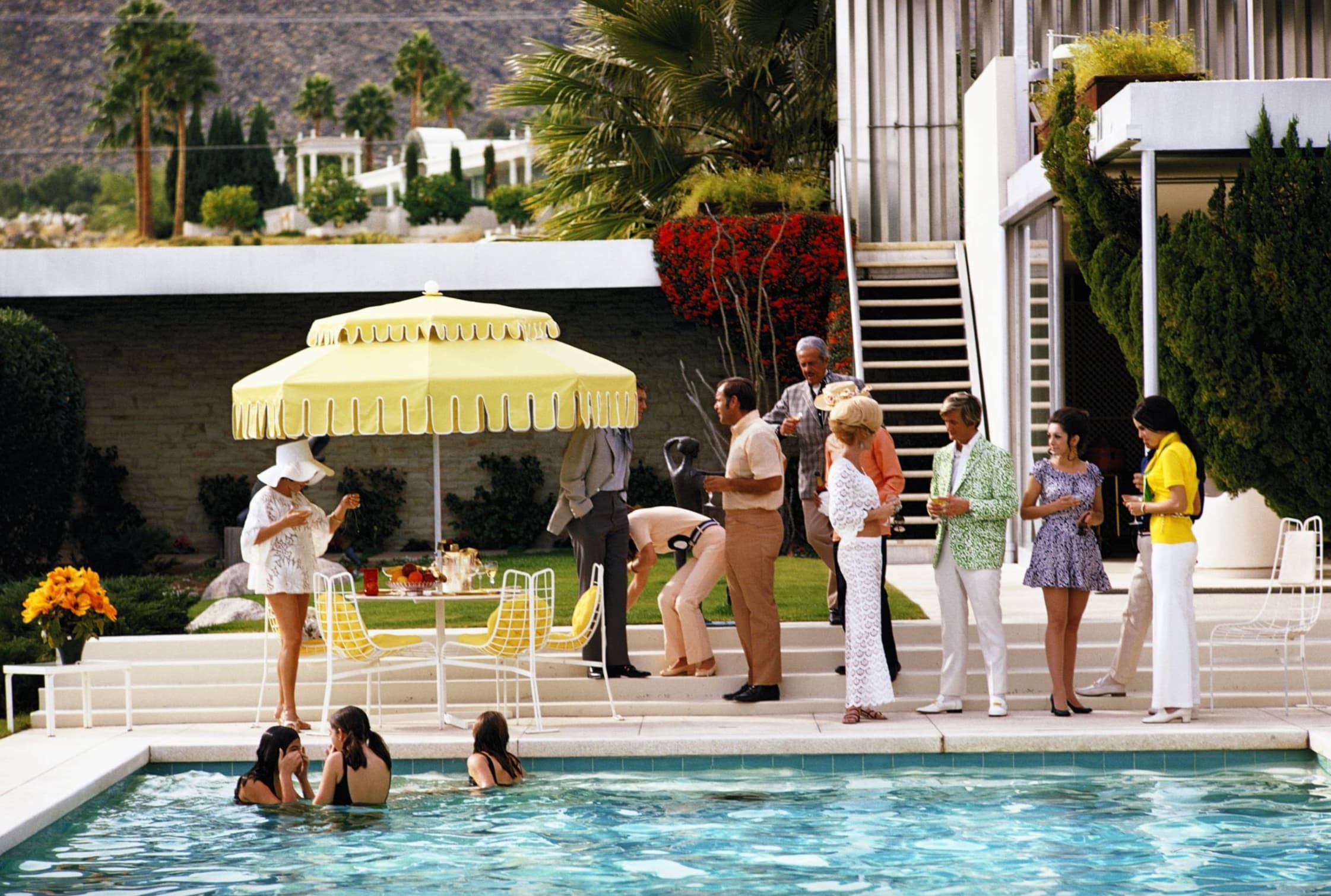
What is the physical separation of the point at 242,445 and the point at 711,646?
966 centimetres

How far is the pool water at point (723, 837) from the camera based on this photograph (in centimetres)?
588

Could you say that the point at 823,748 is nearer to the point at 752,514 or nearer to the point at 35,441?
the point at 752,514

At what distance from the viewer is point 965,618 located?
28.1 feet

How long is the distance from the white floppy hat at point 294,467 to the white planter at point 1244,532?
267 inches

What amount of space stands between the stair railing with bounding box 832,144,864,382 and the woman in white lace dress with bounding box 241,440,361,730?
6.12 meters

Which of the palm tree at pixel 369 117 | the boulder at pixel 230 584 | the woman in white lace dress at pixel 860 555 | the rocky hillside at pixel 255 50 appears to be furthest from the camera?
the rocky hillside at pixel 255 50

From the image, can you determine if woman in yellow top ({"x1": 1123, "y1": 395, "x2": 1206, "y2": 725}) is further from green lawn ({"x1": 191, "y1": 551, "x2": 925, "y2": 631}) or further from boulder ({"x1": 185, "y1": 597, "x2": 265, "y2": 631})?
boulder ({"x1": 185, "y1": 597, "x2": 265, "y2": 631})

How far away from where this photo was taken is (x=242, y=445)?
17.5m

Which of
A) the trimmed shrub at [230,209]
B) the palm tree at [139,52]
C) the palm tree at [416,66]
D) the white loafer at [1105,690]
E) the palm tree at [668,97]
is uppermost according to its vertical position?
the palm tree at [416,66]

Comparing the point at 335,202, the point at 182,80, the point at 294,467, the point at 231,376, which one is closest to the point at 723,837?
the point at 294,467

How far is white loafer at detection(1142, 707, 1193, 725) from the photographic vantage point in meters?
8.16

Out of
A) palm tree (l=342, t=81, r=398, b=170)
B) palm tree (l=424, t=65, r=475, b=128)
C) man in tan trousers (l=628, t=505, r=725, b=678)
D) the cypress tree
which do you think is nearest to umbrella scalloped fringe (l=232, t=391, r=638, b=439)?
man in tan trousers (l=628, t=505, r=725, b=678)

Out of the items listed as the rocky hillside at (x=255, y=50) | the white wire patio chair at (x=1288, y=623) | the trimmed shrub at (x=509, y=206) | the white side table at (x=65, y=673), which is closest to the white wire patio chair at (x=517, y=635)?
the white side table at (x=65, y=673)

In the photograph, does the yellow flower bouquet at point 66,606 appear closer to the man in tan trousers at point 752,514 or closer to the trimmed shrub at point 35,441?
the man in tan trousers at point 752,514
